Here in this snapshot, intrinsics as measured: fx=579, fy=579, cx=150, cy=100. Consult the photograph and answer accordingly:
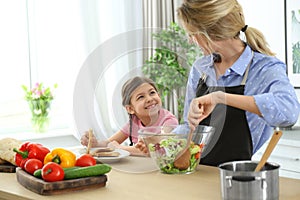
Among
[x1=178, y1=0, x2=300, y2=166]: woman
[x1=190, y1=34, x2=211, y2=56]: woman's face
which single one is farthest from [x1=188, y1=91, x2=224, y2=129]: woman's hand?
[x1=190, y1=34, x2=211, y2=56]: woman's face

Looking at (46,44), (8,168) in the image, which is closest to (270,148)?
(8,168)

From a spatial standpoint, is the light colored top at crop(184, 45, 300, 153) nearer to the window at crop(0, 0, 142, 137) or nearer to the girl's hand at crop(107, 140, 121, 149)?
the girl's hand at crop(107, 140, 121, 149)

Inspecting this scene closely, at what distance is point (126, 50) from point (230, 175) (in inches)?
34.1

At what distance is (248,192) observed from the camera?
1.54m

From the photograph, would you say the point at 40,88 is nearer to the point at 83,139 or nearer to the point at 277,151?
the point at 277,151

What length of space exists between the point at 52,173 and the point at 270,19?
2879mm

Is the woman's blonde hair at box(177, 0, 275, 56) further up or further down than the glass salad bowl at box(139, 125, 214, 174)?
further up

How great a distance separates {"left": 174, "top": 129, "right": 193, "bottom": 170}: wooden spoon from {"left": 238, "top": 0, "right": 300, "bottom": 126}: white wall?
2.34 metres

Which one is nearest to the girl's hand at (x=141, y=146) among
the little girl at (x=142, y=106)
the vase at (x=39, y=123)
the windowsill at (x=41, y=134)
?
the little girl at (x=142, y=106)

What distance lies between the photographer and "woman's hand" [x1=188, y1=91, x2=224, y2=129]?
2055 mm

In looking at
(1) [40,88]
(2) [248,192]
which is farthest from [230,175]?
(1) [40,88]

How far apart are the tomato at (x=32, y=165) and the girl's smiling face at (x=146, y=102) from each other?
41cm

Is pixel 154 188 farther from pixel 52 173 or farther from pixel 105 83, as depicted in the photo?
pixel 105 83

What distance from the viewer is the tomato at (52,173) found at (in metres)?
1.91
